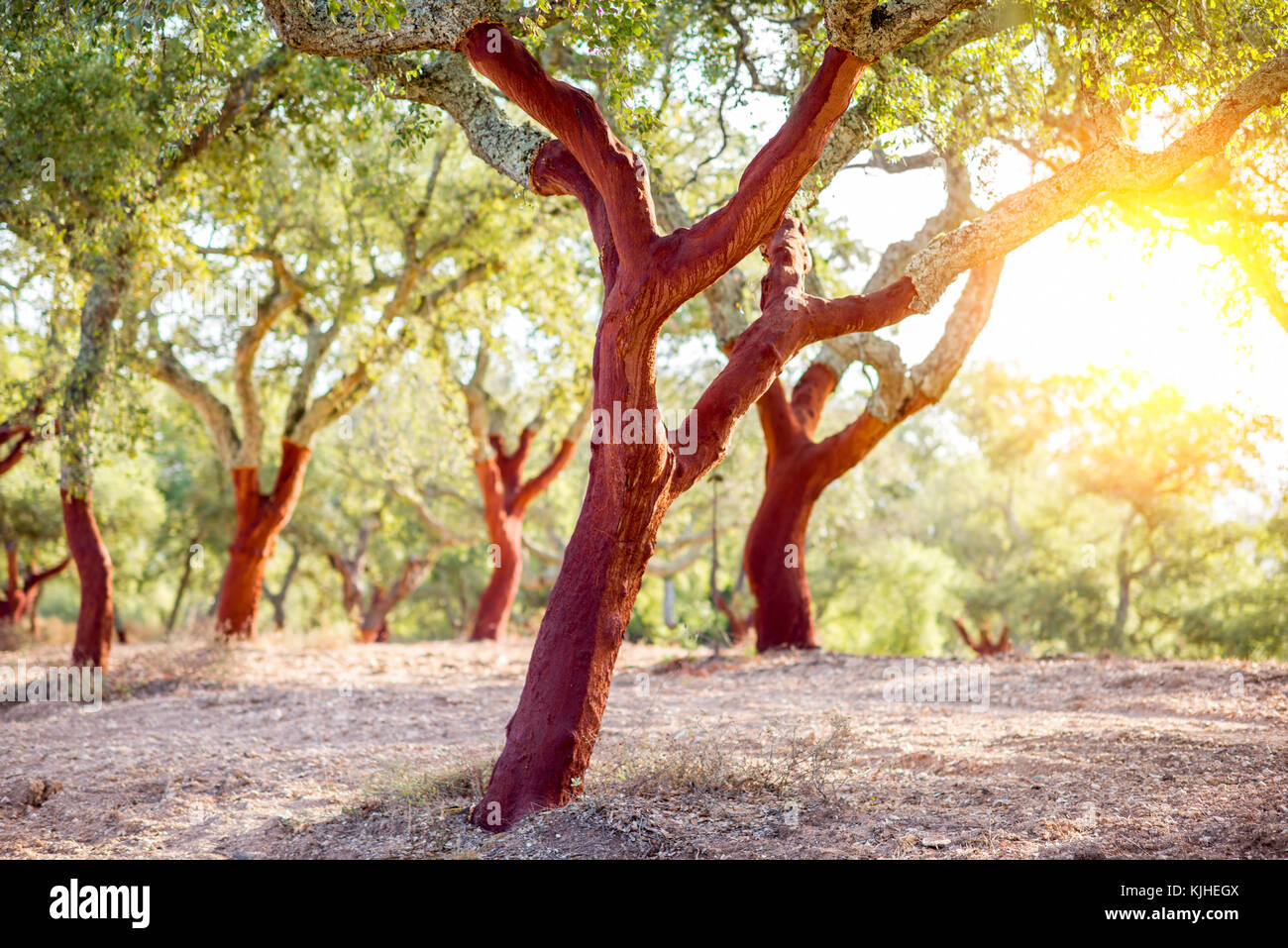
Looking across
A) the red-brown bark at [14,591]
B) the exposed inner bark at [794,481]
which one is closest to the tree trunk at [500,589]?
the exposed inner bark at [794,481]

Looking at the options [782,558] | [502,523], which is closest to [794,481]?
[782,558]

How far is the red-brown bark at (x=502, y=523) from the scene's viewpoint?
616 inches

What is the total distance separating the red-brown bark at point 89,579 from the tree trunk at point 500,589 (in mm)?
6128

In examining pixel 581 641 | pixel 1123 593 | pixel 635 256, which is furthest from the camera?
pixel 1123 593

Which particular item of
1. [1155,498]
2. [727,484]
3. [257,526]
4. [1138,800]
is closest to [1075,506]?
[1155,498]

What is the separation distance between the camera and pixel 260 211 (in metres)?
12.7

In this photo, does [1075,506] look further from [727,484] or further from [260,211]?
[260,211]

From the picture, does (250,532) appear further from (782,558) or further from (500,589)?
(782,558)

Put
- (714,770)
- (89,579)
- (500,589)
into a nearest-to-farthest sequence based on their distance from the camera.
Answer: (714,770) → (89,579) → (500,589)

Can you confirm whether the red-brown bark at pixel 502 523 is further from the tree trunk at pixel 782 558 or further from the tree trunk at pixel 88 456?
the tree trunk at pixel 88 456

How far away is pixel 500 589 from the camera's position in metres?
15.8

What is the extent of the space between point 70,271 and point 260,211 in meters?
3.57

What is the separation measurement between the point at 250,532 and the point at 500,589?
4.33 metres
